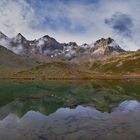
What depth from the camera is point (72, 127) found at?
42906 mm

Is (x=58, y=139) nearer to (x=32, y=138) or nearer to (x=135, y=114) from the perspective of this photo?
(x=32, y=138)

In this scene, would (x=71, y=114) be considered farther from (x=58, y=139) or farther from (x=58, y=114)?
(x=58, y=139)

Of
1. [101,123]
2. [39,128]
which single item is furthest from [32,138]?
[101,123]

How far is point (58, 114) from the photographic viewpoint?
58.1 m

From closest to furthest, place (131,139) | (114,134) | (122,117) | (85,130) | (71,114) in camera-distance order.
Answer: (131,139) < (114,134) < (85,130) < (122,117) < (71,114)

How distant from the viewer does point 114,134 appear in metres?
36.9

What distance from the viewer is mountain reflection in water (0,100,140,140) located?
36188 millimetres

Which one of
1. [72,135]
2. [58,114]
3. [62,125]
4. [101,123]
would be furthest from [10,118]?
[72,135]

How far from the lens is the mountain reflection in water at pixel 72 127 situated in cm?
3619

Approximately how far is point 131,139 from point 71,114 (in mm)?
24628

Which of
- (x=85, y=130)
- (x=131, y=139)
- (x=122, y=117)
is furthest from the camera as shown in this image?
(x=122, y=117)

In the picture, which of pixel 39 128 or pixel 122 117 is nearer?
pixel 39 128

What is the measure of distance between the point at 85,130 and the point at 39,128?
21.1 feet

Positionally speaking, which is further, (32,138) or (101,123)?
(101,123)
